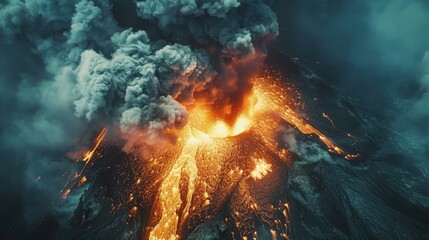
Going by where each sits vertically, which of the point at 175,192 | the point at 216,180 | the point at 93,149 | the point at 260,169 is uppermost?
the point at 216,180

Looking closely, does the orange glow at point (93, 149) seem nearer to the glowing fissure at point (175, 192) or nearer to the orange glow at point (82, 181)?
the orange glow at point (82, 181)

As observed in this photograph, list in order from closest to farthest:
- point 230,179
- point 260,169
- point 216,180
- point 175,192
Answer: point 175,192 < point 216,180 < point 230,179 < point 260,169

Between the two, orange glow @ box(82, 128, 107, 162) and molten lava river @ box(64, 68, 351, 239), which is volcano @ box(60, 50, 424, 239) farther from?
orange glow @ box(82, 128, 107, 162)

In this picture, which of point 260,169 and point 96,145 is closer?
point 260,169

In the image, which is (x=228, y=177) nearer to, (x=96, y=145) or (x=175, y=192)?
(x=175, y=192)

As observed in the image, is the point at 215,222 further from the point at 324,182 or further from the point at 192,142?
the point at 324,182

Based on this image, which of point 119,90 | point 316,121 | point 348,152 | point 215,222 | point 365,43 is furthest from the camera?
point 365,43

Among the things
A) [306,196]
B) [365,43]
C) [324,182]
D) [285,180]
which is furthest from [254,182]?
[365,43]

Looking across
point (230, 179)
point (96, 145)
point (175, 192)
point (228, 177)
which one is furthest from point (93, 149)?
point (230, 179)
